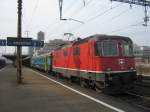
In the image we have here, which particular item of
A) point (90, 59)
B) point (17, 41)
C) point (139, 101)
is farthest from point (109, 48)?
point (17, 41)

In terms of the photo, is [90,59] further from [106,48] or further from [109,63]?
[109,63]

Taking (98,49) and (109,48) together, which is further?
(109,48)

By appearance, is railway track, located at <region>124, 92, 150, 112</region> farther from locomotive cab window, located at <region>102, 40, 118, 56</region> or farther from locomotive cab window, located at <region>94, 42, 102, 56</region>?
locomotive cab window, located at <region>94, 42, 102, 56</region>

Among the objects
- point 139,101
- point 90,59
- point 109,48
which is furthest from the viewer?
point 90,59

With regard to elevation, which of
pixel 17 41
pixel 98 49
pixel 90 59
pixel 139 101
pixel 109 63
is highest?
pixel 17 41

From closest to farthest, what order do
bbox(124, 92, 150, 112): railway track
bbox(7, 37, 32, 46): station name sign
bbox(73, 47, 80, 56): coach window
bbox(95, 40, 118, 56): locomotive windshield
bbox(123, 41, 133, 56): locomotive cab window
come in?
bbox(124, 92, 150, 112): railway track < bbox(95, 40, 118, 56): locomotive windshield < bbox(123, 41, 133, 56): locomotive cab window < bbox(73, 47, 80, 56): coach window < bbox(7, 37, 32, 46): station name sign

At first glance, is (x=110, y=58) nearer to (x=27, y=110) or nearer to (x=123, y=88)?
(x=123, y=88)

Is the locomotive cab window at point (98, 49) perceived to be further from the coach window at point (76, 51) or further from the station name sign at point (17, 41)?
the station name sign at point (17, 41)

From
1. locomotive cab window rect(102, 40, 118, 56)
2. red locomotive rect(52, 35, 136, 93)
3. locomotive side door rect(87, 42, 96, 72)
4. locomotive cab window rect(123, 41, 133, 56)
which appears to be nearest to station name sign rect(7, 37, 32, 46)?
red locomotive rect(52, 35, 136, 93)

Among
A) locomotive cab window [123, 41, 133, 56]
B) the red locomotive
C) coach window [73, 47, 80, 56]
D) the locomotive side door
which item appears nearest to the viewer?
the red locomotive

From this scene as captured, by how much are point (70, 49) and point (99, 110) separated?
1308 centimetres

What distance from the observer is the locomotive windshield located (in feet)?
57.3

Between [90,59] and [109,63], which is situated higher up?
[90,59]

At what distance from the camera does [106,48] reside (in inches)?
692
